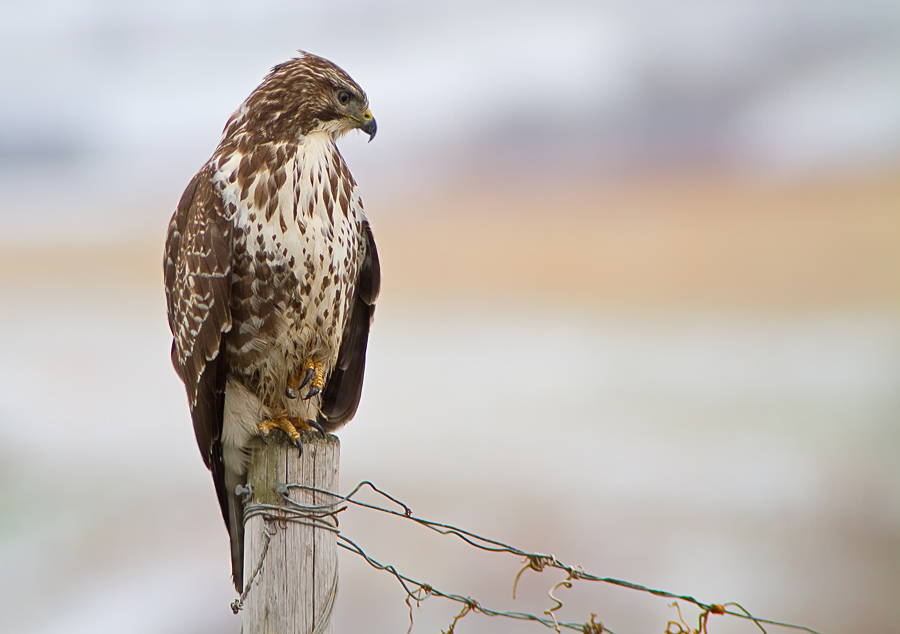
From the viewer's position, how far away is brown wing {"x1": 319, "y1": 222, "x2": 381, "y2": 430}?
3.83 meters

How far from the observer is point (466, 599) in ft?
8.00

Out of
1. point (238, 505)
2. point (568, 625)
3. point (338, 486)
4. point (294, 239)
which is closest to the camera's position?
point (568, 625)

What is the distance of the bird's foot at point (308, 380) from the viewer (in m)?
3.51

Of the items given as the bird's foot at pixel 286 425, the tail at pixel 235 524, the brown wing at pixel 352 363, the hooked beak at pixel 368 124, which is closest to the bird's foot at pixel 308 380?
the bird's foot at pixel 286 425

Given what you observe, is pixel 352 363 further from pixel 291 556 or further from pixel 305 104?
pixel 291 556

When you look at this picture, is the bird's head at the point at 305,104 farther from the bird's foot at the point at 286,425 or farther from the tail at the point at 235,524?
the tail at the point at 235,524

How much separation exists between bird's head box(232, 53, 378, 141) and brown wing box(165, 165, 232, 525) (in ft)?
1.03

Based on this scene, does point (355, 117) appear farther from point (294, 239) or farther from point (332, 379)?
point (332, 379)

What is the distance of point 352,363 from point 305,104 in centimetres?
111

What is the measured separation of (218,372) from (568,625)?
73.9 inches

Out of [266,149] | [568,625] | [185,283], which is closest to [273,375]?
[185,283]

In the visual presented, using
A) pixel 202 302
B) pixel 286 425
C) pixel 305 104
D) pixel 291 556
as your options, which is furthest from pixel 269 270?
pixel 291 556

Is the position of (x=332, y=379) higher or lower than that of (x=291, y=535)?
higher

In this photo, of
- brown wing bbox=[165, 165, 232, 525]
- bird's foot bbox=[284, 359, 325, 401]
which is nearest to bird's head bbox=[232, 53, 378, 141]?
brown wing bbox=[165, 165, 232, 525]
